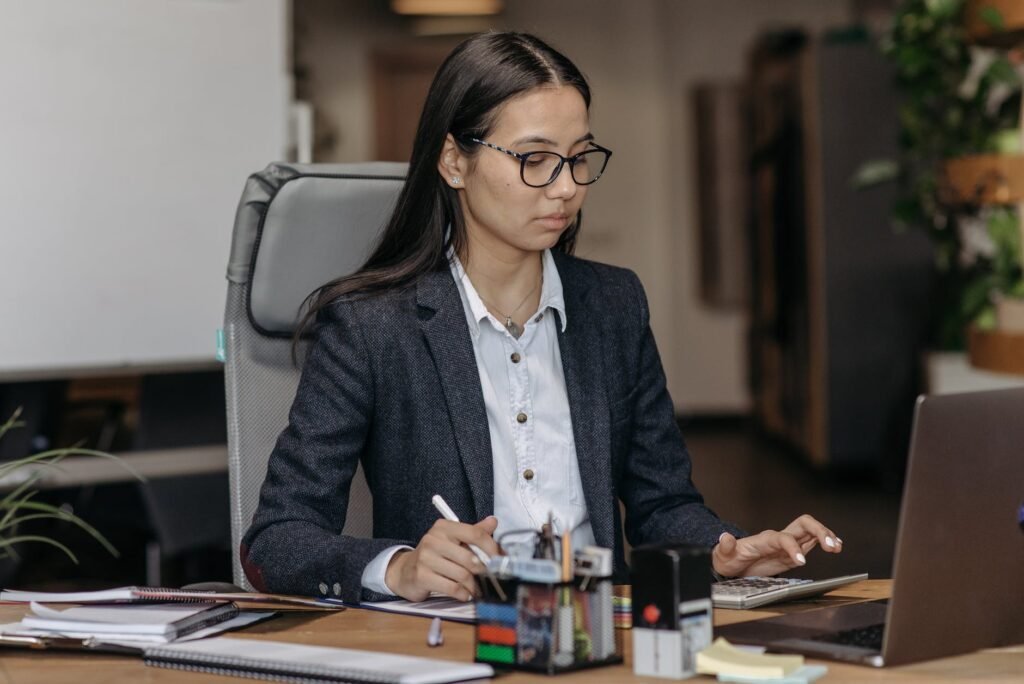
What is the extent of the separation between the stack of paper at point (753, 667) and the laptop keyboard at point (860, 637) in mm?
84

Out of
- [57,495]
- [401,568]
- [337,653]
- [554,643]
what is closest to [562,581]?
[554,643]

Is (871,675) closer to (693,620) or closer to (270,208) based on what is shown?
(693,620)

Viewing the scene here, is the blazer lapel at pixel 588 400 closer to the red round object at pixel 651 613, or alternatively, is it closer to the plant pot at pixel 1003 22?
the red round object at pixel 651 613

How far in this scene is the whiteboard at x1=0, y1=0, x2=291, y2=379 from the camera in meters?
3.13

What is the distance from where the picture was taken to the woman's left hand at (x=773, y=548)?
1.56 meters

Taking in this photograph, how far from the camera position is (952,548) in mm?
1213

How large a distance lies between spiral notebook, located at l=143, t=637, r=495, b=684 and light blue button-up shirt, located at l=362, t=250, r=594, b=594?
0.59 metres

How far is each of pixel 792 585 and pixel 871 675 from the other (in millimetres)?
374

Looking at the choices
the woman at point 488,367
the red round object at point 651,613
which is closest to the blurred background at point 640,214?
the woman at point 488,367

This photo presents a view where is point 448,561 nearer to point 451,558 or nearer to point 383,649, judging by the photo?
point 451,558

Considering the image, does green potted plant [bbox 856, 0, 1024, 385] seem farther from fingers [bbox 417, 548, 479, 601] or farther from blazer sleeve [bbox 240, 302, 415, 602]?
fingers [bbox 417, 548, 479, 601]

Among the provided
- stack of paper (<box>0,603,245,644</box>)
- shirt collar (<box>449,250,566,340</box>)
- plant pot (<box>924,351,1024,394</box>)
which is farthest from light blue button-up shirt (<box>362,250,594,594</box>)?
plant pot (<box>924,351,1024,394</box>)

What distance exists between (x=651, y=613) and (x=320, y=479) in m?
0.68

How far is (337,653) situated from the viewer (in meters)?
1.25
